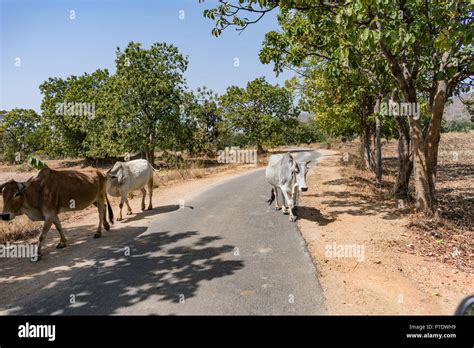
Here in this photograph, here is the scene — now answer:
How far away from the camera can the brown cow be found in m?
7.21

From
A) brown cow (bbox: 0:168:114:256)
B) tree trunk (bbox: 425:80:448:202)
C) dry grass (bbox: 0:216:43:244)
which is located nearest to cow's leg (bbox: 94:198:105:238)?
brown cow (bbox: 0:168:114:256)

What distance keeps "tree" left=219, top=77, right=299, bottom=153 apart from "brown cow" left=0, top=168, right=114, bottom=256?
36.5m

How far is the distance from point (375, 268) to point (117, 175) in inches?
337

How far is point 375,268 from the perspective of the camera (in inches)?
268

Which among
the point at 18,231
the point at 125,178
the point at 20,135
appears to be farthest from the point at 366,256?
the point at 20,135

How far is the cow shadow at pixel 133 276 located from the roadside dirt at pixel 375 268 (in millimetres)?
2236

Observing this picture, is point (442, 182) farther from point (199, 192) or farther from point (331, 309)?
point (331, 309)

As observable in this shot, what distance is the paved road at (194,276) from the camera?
530 centimetres

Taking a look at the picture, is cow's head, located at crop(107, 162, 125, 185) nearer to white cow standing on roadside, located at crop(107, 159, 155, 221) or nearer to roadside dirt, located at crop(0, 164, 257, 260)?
white cow standing on roadside, located at crop(107, 159, 155, 221)

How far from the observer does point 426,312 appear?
5.01 m

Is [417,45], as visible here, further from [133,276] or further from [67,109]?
[67,109]
